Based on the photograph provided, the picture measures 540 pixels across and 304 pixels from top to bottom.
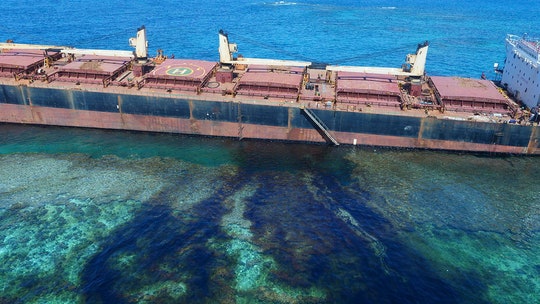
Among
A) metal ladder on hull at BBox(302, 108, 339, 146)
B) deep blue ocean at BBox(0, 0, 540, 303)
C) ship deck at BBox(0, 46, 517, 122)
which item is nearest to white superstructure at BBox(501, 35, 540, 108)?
ship deck at BBox(0, 46, 517, 122)

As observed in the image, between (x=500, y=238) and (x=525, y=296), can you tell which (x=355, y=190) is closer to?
(x=500, y=238)

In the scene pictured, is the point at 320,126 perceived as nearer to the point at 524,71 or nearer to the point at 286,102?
the point at 286,102

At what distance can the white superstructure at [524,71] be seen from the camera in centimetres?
5175

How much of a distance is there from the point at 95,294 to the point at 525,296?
34.0 meters

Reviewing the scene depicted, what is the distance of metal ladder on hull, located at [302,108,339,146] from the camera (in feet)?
172

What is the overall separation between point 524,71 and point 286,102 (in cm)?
3520

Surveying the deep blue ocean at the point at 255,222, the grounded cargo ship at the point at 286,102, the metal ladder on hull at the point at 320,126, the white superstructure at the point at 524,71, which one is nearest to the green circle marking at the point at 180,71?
the grounded cargo ship at the point at 286,102

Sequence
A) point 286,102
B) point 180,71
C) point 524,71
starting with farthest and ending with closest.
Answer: point 180,71, point 524,71, point 286,102

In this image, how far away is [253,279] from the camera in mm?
30469

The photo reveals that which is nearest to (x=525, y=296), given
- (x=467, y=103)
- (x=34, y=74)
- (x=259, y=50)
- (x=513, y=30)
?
(x=467, y=103)

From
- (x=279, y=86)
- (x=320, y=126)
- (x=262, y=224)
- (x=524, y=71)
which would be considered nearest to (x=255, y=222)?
(x=262, y=224)

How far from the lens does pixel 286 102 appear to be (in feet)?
177

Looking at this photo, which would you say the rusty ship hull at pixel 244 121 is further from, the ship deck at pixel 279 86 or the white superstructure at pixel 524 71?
the white superstructure at pixel 524 71

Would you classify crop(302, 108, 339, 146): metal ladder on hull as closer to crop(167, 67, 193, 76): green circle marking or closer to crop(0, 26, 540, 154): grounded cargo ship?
crop(0, 26, 540, 154): grounded cargo ship
